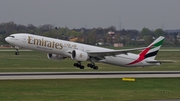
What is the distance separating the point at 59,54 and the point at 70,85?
16573 mm

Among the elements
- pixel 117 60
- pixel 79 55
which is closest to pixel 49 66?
pixel 117 60

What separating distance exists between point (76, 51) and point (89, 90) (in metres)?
18.7

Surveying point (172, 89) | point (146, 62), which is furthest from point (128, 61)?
point (172, 89)

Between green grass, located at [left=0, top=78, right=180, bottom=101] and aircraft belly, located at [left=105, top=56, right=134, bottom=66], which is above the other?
aircraft belly, located at [left=105, top=56, right=134, bottom=66]

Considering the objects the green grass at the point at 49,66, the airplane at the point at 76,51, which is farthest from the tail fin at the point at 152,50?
the green grass at the point at 49,66

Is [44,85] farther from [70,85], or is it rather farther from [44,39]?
[44,39]

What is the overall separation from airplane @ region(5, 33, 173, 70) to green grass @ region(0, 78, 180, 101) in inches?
435

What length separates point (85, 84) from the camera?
39.2 m

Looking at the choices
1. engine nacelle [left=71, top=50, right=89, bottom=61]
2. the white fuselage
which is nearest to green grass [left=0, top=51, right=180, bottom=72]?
the white fuselage

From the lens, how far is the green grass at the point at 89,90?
99.8ft

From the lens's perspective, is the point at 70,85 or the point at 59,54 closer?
the point at 70,85

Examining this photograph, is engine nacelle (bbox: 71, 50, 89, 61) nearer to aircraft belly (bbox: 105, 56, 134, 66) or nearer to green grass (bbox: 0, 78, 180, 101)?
aircraft belly (bbox: 105, 56, 134, 66)

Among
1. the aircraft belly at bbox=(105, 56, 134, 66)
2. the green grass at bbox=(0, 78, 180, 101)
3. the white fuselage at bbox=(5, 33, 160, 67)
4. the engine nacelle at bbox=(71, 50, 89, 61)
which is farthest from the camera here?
the aircraft belly at bbox=(105, 56, 134, 66)

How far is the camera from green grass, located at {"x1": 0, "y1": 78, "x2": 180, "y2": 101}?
1197 inches
